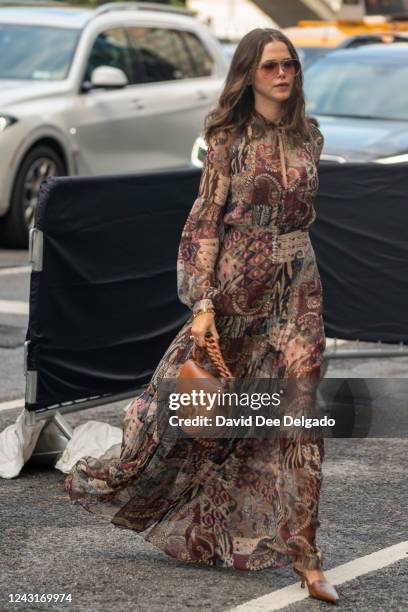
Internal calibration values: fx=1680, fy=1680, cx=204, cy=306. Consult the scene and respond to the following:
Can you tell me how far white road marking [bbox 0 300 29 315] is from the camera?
11070mm

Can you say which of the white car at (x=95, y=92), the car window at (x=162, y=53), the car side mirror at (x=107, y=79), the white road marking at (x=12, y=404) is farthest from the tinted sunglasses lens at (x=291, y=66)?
the car window at (x=162, y=53)

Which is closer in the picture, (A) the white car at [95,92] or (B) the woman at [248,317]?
(B) the woman at [248,317]

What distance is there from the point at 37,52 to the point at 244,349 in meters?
9.98

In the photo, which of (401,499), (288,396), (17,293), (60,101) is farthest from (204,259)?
(60,101)

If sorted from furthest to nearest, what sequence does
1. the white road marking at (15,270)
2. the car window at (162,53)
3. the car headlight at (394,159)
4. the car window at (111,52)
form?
the car window at (162,53) → the car window at (111,52) → the white road marking at (15,270) → the car headlight at (394,159)

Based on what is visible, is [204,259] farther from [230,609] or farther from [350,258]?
[350,258]

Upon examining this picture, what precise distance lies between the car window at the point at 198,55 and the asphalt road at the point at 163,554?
948 centimetres

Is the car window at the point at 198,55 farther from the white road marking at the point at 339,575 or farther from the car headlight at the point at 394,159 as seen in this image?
the white road marking at the point at 339,575

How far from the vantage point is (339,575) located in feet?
18.1

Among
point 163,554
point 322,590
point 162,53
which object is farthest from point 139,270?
point 162,53

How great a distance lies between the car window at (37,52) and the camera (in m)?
14.8

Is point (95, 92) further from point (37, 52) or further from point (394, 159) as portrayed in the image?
point (394, 159)

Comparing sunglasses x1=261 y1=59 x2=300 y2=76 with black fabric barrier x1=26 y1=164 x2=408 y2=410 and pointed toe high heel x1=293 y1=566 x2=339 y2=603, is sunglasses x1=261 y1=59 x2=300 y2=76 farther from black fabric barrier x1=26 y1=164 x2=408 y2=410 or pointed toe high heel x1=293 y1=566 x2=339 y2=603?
black fabric barrier x1=26 y1=164 x2=408 y2=410

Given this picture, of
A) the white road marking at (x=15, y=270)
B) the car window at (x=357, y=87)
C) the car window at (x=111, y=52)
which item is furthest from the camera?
the car window at (x=111, y=52)
